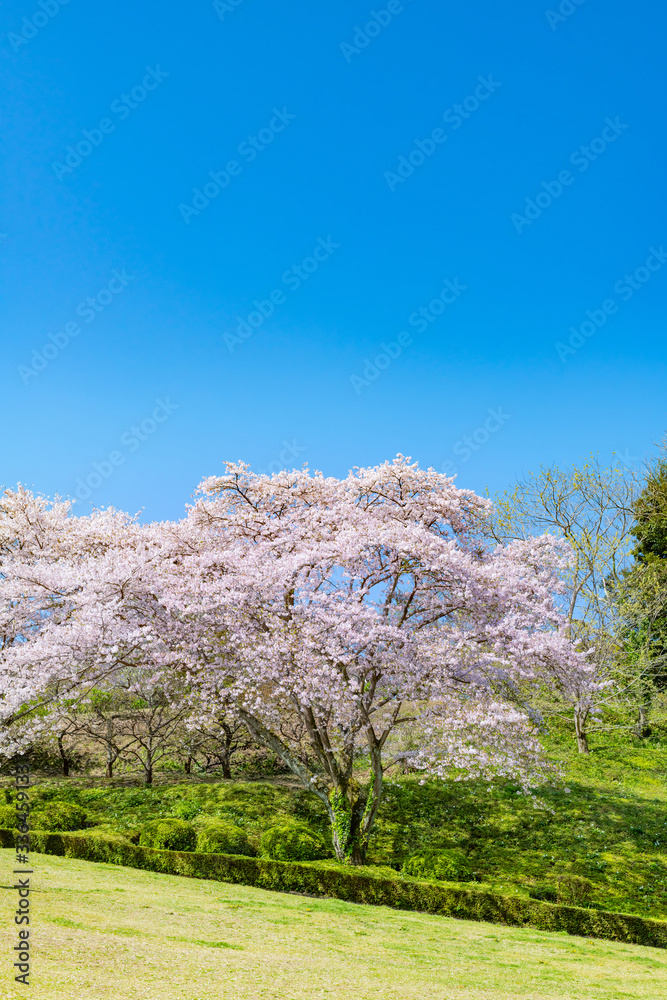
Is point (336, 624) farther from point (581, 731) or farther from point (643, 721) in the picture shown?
point (643, 721)

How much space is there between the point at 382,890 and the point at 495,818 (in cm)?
762

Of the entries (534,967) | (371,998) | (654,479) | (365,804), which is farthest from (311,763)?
(654,479)

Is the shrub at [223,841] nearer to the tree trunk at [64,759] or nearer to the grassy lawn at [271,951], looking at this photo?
the grassy lawn at [271,951]

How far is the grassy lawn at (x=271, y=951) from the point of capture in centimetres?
681

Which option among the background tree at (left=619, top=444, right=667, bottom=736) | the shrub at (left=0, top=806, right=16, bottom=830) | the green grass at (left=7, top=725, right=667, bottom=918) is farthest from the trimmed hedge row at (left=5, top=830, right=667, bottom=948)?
the background tree at (left=619, top=444, right=667, bottom=736)

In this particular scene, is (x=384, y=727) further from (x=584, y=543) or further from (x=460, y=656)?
(x=584, y=543)

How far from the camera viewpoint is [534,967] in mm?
9914

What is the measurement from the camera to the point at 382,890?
13844 mm

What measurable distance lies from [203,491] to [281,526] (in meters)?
2.68

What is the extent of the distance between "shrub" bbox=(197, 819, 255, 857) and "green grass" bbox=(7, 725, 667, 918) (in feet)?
1.36

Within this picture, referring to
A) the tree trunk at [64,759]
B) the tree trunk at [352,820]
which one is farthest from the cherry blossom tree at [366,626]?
the tree trunk at [64,759]

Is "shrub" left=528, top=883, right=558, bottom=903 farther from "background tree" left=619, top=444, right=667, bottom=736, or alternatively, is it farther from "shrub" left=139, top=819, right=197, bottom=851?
"background tree" left=619, top=444, right=667, bottom=736

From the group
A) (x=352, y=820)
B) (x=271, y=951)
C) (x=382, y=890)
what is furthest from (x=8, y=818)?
(x=271, y=951)

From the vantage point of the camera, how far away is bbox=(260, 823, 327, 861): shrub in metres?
16.2
